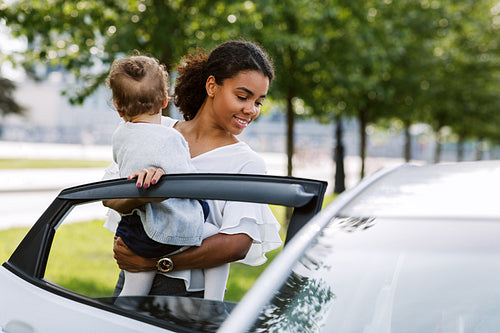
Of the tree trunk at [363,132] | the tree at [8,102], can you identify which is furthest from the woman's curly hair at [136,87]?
the tree at [8,102]

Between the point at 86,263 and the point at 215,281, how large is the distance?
525 cm

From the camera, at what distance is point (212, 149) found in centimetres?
236

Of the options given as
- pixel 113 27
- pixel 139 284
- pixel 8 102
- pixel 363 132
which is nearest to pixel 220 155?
pixel 139 284

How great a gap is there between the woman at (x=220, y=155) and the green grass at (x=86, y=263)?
2.79m

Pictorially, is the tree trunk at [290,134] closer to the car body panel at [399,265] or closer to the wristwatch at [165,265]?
the wristwatch at [165,265]

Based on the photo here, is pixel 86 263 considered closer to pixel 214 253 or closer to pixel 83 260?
pixel 83 260

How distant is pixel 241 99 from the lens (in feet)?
7.75

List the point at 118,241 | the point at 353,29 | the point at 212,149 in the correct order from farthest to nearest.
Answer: the point at 353,29
the point at 212,149
the point at 118,241

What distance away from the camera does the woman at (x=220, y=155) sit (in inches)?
81.4

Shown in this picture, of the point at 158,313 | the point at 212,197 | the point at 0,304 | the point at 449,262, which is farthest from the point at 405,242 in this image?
the point at 0,304

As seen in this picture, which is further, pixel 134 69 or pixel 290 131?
pixel 290 131

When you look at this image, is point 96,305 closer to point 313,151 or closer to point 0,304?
point 0,304

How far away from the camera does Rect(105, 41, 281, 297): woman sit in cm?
207

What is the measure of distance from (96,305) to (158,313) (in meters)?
0.18
